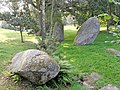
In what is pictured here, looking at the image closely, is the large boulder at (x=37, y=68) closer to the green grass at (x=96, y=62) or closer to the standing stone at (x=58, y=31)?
the green grass at (x=96, y=62)

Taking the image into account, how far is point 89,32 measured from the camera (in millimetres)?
12438

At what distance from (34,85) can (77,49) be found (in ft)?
18.2

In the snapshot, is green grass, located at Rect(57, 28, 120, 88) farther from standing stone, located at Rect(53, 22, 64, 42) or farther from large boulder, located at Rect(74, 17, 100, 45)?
standing stone, located at Rect(53, 22, 64, 42)

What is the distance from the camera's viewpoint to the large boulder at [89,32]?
1242 centimetres

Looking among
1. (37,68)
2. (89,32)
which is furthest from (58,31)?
(37,68)

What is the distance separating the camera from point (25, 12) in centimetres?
1423

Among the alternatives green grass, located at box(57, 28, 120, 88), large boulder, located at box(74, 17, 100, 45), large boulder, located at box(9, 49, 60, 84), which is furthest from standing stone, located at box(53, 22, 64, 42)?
large boulder, located at box(9, 49, 60, 84)

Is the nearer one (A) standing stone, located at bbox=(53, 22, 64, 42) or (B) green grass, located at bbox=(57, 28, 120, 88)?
(B) green grass, located at bbox=(57, 28, 120, 88)

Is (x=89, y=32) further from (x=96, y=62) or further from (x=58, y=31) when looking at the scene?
(x=58, y=31)

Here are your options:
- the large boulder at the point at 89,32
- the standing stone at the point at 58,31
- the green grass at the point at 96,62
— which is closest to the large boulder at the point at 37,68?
the green grass at the point at 96,62

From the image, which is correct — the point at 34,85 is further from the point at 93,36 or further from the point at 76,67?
the point at 93,36

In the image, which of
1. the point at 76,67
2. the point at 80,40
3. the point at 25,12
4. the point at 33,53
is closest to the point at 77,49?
the point at 80,40

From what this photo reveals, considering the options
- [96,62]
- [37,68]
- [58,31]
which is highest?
[58,31]

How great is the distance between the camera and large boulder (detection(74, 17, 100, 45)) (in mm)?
12422
